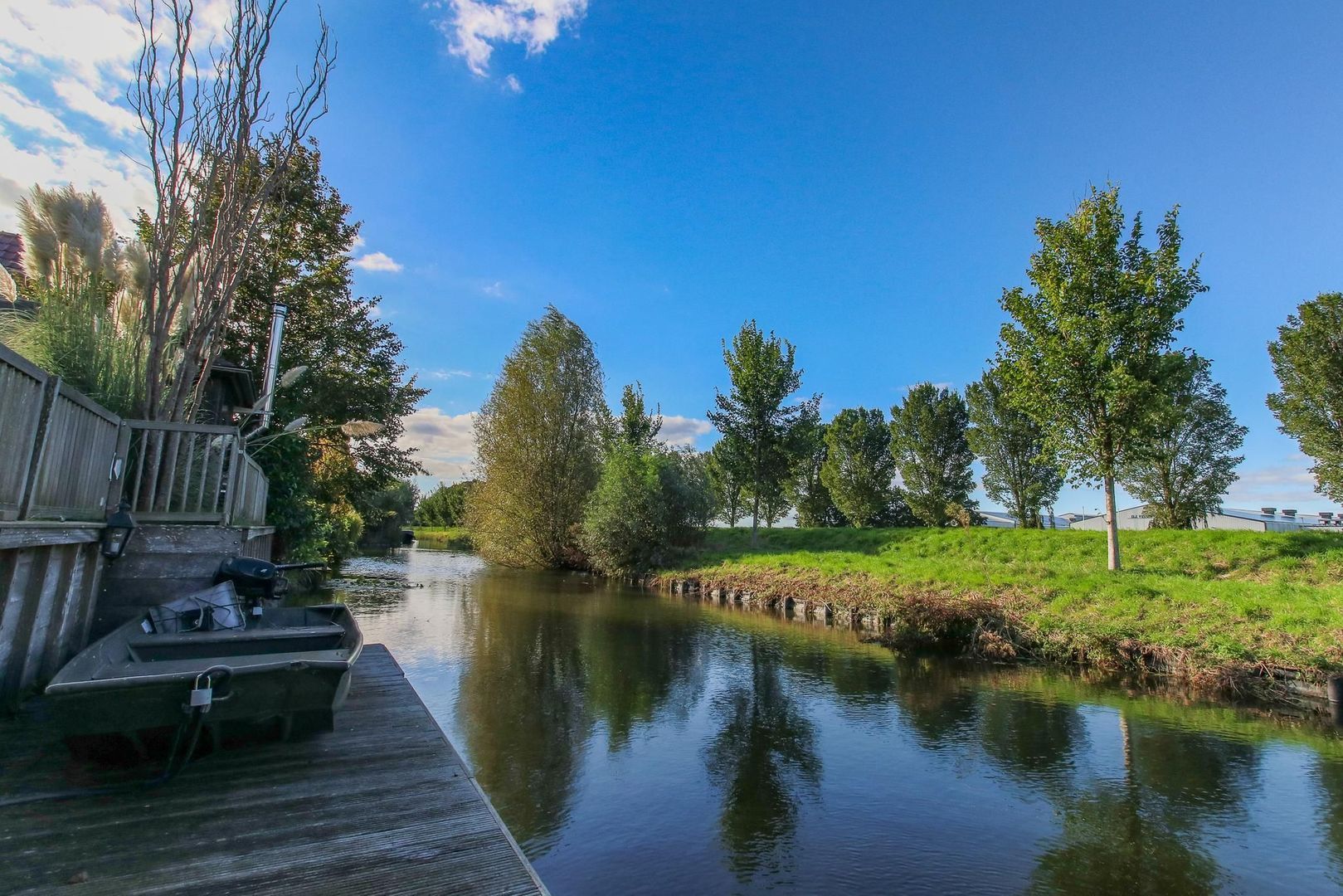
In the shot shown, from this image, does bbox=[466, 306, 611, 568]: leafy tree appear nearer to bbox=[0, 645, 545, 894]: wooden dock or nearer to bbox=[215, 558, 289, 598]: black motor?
bbox=[215, 558, 289, 598]: black motor

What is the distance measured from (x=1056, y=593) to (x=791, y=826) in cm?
1020

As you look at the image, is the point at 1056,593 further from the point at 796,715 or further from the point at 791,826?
the point at 791,826

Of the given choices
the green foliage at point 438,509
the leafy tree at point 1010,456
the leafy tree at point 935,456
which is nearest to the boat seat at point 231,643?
the leafy tree at point 1010,456

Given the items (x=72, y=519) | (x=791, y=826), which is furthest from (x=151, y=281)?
(x=791, y=826)

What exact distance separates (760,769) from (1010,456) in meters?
27.2

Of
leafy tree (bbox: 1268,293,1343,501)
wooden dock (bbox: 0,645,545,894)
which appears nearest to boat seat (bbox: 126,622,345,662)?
wooden dock (bbox: 0,645,545,894)

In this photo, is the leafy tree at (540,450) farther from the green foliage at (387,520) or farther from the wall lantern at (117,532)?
the wall lantern at (117,532)

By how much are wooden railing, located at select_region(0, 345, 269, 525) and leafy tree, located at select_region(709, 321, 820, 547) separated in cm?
2064

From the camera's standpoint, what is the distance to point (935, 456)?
112 ft

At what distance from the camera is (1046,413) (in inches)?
609

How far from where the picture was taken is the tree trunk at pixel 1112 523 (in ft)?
45.9

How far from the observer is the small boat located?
3.30 metres

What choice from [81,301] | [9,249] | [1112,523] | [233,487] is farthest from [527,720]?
[9,249]

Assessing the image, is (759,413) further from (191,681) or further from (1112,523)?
(191,681)
